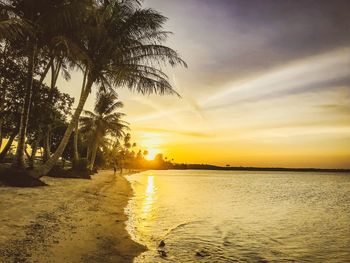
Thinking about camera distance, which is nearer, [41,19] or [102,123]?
[41,19]

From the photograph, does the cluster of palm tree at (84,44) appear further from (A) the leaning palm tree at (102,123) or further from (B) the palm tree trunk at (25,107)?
(A) the leaning palm tree at (102,123)

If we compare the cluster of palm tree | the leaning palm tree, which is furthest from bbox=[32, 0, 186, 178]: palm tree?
the leaning palm tree

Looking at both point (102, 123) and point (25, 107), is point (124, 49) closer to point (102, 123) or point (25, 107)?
point (25, 107)

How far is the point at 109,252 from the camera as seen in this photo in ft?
20.5

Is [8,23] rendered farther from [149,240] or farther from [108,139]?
[108,139]

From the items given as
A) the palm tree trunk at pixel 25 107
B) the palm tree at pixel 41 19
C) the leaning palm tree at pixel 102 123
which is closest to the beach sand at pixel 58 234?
the palm tree trunk at pixel 25 107

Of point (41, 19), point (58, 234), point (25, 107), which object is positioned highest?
point (41, 19)

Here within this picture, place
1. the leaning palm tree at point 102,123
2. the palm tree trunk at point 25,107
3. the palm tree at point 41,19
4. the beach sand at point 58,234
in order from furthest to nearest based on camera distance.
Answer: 1. the leaning palm tree at point 102,123
2. the palm tree trunk at point 25,107
3. the palm tree at point 41,19
4. the beach sand at point 58,234

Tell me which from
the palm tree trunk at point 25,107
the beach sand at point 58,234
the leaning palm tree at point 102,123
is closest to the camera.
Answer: the beach sand at point 58,234

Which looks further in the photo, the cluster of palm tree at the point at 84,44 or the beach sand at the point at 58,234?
the cluster of palm tree at the point at 84,44

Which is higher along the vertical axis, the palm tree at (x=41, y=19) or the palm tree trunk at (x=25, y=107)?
the palm tree at (x=41, y=19)

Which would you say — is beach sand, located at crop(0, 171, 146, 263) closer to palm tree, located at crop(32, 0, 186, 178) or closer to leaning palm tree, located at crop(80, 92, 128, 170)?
palm tree, located at crop(32, 0, 186, 178)

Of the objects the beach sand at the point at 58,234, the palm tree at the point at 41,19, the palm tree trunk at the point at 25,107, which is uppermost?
the palm tree at the point at 41,19

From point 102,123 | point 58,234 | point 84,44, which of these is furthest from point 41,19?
point 102,123
